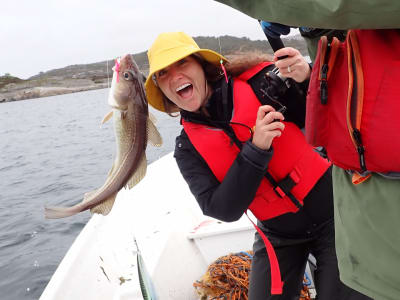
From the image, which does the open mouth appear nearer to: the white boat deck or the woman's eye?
the woman's eye

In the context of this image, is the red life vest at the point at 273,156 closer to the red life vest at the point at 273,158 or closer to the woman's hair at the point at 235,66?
the red life vest at the point at 273,158

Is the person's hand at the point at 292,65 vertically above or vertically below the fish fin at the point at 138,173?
above

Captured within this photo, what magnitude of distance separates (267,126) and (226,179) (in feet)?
1.46

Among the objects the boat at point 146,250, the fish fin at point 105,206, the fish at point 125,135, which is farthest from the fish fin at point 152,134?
the boat at point 146,250

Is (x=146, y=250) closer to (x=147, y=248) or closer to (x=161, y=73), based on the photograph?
(x=147, y=248)

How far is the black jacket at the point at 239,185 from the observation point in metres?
2.18

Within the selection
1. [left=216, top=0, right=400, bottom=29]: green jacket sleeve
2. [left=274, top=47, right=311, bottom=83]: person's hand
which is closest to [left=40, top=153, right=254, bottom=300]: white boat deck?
[left=274, top=47, right=311, bottom=83]: person's hand

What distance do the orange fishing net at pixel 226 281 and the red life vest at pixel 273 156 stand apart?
123 cm

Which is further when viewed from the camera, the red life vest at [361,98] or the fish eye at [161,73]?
the fish eye at [161,73]

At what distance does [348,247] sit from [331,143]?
17.1 inches

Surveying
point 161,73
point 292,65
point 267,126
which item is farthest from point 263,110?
point 161,73

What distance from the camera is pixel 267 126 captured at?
81.0 inches

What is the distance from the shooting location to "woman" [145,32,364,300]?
2.38 metres

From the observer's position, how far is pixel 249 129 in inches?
97.8
